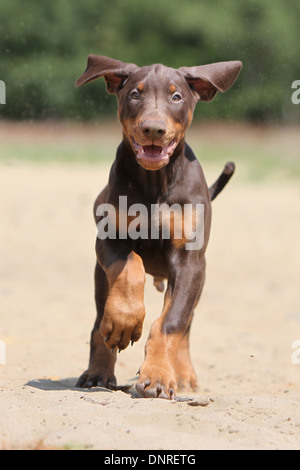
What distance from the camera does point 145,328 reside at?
7430 millimetres

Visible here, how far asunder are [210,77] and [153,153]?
0.75 metres

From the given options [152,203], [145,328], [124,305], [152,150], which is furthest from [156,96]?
[145,328]

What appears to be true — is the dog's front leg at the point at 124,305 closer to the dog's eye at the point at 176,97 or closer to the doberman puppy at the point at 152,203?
the doberman puppy at the point at 152,203

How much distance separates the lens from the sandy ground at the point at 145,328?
3502 mm

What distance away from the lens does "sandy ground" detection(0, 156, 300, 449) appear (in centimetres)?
350

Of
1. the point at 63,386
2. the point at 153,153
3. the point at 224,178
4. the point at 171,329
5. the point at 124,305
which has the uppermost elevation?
the point at 224,178

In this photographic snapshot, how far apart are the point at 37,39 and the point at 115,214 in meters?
29.4

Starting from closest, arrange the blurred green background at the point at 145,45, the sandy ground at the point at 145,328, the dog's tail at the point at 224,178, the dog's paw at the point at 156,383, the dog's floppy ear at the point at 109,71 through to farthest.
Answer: the sandy ground at the point at 145,328, the dog's paw at the point at 156,383, the dog's floppy ear at the point at 109,71, the dog's tail at the point at 224,178, the blurred green background at the point at 145,45

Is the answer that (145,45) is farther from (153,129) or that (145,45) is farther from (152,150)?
(153,129)

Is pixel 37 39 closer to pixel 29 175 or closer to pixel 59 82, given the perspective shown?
pixel 59 82

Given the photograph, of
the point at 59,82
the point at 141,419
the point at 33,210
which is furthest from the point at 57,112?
the point at 141,419

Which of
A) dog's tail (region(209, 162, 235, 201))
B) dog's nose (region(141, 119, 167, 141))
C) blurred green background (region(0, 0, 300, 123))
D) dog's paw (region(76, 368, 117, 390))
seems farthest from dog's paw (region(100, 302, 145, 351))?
blurred green background (region(0, 0, 300, 123))

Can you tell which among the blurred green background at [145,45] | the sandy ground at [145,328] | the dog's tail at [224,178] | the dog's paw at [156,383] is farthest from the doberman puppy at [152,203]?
the blurred green background at [145,45]

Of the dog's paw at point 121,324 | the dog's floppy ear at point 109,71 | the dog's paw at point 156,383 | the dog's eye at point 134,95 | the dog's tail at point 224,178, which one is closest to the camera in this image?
the dog's paw at point 156,383
